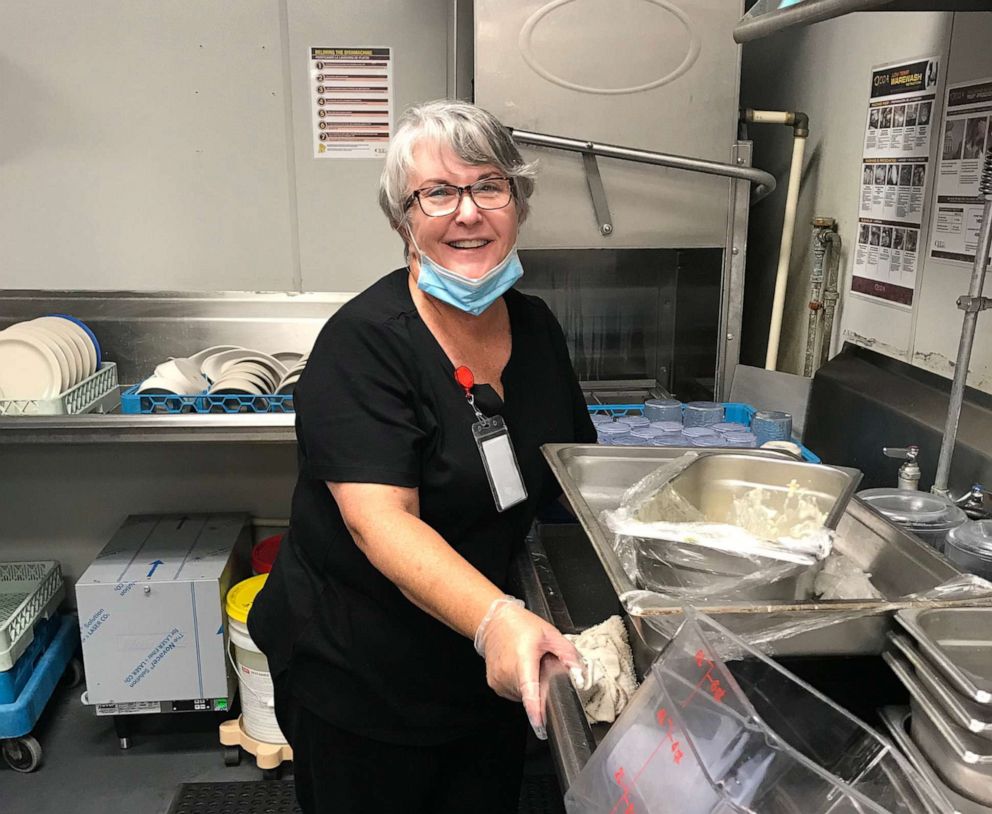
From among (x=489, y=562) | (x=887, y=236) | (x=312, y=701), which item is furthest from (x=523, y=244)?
(x=312, y=701)

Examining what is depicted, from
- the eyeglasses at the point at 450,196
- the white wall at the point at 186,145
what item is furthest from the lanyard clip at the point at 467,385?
the white wall at the point at 186,145

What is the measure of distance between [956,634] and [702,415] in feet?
3.85

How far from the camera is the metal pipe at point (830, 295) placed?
2.02m

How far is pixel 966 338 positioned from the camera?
54.4 inches

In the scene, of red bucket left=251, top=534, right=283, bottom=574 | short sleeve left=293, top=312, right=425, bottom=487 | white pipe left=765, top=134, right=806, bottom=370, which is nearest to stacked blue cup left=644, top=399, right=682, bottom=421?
white pipe left=765, top=134, right=806, bottom=370

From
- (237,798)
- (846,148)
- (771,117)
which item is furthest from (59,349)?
(846,148)

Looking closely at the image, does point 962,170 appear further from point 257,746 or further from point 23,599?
point 23,599

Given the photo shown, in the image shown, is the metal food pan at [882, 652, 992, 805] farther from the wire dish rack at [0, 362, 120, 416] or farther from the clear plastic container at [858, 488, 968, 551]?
the wire dish rack at [0, 362, 120, 416]

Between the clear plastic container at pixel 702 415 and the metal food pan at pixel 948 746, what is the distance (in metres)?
1.18

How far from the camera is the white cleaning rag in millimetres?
828

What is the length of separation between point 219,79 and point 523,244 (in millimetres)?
1071

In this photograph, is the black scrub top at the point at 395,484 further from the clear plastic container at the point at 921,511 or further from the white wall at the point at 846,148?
the white wall at the point at 846,148

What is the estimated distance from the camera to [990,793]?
0.64 m

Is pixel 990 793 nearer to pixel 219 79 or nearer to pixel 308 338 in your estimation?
pixel 308 338
